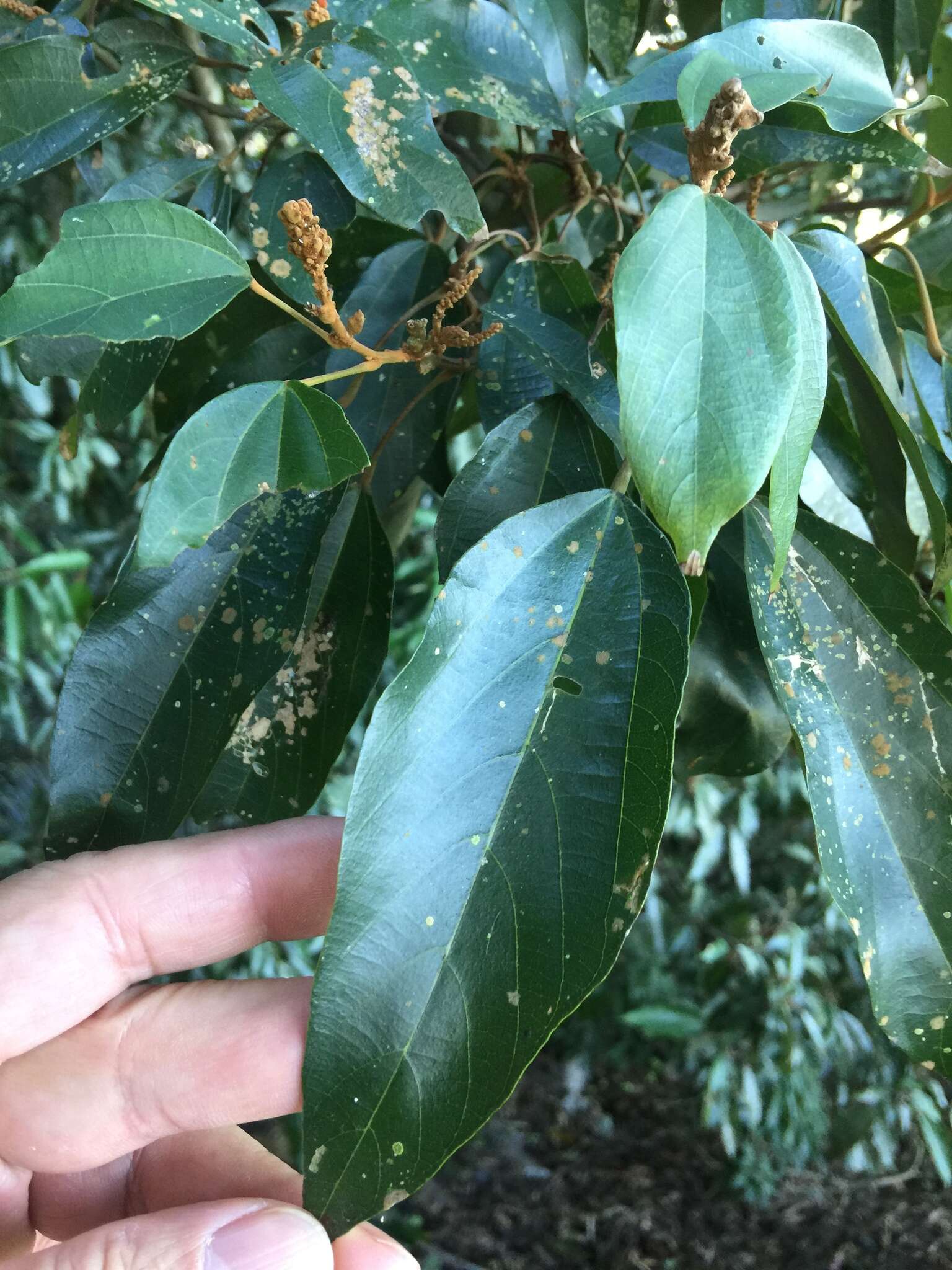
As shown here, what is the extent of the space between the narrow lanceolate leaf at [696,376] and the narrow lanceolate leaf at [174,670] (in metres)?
0.22

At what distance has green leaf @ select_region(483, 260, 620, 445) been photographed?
0.38m

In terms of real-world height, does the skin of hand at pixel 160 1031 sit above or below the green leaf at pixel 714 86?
below

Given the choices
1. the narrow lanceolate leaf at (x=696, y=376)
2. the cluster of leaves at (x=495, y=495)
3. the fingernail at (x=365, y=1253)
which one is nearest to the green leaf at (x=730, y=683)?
the cluster of leaves at (x=495, y=495)

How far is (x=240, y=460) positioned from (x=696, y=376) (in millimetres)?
174

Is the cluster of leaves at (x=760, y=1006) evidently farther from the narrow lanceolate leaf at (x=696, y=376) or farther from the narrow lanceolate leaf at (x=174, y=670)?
the narrow lanceolate leaf at (x=696, y=376)

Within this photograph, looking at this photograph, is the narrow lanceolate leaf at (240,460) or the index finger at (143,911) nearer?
the narrow lanceolate leaf at (240,460)

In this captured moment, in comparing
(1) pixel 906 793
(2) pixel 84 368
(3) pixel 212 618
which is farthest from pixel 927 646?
(2) pixel 84 368

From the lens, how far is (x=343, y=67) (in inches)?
15.0

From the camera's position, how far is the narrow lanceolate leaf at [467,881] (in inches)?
13.0

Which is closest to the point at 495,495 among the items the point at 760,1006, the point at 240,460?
A: the point at 240,460

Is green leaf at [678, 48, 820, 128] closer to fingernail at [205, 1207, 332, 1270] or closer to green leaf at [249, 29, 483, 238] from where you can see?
green leaf at [249, 29, 483, 238]

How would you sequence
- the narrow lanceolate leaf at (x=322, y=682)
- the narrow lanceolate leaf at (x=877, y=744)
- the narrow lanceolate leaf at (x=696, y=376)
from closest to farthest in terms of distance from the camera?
the narrow lanceolate leaf at (x=696, y=376), the narrow lanceolate leaf at (x=877, y=744), the narrow lanceolate leaf at (x=322, y=682)

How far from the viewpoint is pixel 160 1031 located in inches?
18.6

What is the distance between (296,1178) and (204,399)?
467mm
